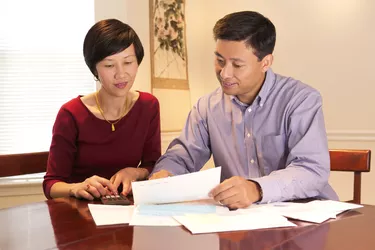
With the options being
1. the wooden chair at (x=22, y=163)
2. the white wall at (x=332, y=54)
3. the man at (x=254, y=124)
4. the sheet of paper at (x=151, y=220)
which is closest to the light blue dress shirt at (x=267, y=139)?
the man at (x=254, y=124)

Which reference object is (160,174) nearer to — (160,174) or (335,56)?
(160,174)

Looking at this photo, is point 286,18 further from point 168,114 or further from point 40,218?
point 40,218

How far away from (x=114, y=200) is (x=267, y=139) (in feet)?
2.01

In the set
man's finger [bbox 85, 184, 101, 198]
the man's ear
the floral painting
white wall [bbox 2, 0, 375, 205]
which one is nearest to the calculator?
man's finger [bbox 85, 184, 101, 198]

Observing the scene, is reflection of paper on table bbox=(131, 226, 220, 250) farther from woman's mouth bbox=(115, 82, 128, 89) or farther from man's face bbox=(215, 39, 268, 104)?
woman's mouth bbox=(115, 82, 128, 89)

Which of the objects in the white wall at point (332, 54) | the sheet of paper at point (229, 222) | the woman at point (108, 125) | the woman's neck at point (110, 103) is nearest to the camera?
the sheet of paper at point (229, 222)

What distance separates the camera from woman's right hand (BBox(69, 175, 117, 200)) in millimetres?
1621

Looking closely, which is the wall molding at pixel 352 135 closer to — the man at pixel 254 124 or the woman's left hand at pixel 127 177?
the man at pixel 254 124

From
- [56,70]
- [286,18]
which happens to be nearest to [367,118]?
[286,18]

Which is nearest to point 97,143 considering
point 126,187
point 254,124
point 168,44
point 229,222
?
point 126,187

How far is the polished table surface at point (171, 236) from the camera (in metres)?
1.08

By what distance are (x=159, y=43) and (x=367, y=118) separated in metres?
1.52

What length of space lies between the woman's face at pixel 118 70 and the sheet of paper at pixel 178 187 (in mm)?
663

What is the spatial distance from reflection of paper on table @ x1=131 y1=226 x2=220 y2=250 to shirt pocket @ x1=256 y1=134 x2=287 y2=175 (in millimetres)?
694
